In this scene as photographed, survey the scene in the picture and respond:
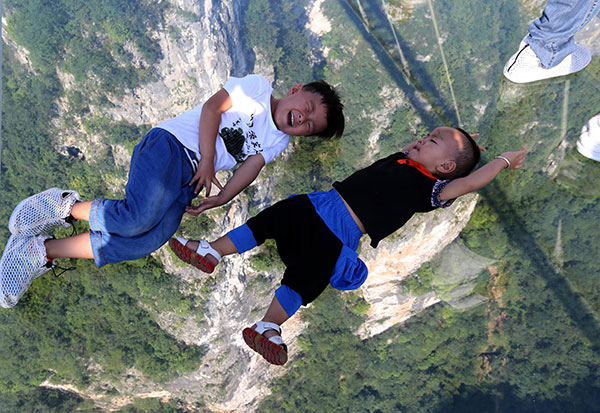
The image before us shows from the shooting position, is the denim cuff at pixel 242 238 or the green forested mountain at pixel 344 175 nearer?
the denim cuff at pixel 242 238

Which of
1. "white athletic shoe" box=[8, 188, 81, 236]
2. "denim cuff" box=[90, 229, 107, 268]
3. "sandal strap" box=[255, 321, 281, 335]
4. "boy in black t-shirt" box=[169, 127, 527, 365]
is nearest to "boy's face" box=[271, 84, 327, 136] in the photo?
Result: "boy in black t-shirt" box=[169, 127, 527, 365]

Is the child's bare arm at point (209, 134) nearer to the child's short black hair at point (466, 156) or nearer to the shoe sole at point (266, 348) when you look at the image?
the shoe sole at point (266, 348)

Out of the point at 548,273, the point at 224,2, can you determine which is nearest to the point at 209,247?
the point at 548,273

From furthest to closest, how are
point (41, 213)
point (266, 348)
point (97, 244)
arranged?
point (41, 213)
point (97, 244)
point (266, 348)

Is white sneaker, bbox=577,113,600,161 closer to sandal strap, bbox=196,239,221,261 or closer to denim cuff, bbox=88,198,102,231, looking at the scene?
sandal strap, bbox=196,239,221,261

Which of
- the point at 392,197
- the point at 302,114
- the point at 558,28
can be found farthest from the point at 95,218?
the point at 558,28

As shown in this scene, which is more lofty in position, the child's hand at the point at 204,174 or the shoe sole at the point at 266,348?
the child's hand at the point at 204,174

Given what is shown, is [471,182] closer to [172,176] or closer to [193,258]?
[193,258]

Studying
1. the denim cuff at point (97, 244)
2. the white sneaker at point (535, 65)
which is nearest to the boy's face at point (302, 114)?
the denim cuff at point (97, 244)
